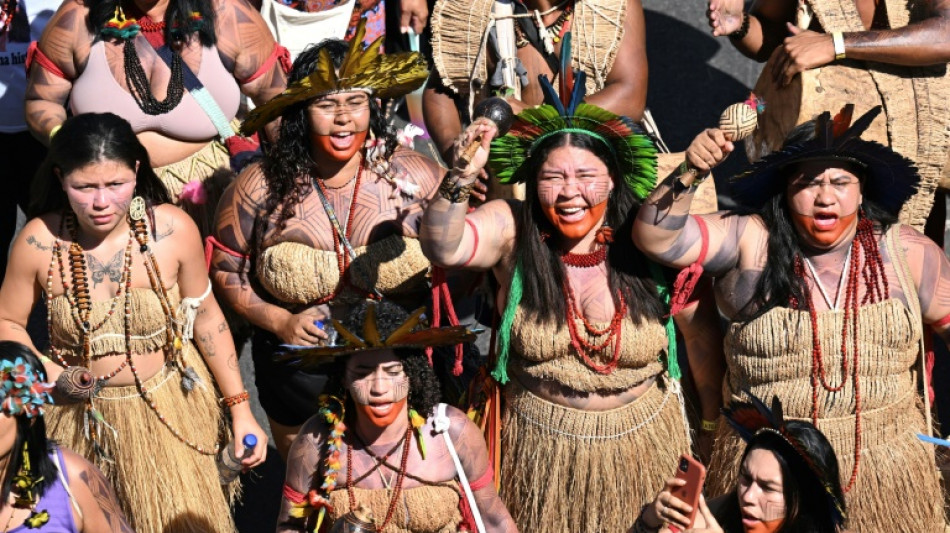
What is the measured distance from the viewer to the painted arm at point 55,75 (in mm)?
5754

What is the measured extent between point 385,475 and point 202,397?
90 cm

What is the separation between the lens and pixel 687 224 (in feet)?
16.7

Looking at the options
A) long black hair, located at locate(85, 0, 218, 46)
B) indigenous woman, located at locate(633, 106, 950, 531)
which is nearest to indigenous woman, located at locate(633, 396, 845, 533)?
indigenous woman, located at locate(633, 106, 950, 531)

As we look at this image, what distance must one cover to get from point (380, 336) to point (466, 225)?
0.50 m

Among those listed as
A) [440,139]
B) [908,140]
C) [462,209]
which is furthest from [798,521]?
[440,139]

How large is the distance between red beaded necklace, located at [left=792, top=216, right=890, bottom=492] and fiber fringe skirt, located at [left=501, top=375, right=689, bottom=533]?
0.49 meters

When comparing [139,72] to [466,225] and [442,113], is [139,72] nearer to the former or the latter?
[442,113]

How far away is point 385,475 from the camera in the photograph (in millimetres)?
4938

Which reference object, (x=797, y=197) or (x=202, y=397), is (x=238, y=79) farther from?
(x=797, y=197)

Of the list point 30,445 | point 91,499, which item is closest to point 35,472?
point 30,445

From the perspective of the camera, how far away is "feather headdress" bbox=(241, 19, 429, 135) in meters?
5.39

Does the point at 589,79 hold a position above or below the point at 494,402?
above

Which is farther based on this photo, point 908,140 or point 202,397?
point 908,140

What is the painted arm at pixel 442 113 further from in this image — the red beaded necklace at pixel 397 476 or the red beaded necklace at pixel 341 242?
the red beaded necklace at pixel 397 476
